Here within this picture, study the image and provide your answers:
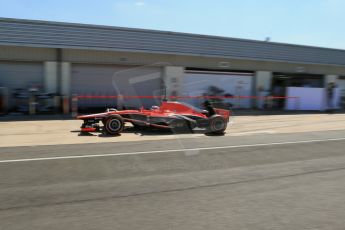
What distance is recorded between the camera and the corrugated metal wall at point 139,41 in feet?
57.5

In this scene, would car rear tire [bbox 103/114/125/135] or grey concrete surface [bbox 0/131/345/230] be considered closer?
grey concrete surface [bbox 0/131/345/230]

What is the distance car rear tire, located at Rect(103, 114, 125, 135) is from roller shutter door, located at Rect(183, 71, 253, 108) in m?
10.5

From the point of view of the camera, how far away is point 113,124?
11.9 metres

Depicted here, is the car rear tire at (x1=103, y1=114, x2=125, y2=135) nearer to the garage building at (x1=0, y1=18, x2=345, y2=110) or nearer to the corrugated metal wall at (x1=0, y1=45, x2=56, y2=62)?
the garage building at (x1=0, y1=18, x2=345, y2=110)

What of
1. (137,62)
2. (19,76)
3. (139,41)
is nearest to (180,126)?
(139,41)

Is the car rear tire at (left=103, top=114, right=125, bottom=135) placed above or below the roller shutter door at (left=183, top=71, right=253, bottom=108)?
below

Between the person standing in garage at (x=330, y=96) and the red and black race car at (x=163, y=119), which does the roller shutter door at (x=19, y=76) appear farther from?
the person standing in garage at (x=330, y=96)

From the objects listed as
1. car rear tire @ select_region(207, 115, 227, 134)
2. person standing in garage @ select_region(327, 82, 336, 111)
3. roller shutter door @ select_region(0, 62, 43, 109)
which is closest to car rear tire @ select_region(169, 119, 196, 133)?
car rear tire @ select_region(207, 115, 227, 134)

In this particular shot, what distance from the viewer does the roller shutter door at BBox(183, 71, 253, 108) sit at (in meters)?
22.7

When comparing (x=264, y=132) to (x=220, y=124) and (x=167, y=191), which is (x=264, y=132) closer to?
(x=220, y=124)

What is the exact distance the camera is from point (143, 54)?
20719 mm

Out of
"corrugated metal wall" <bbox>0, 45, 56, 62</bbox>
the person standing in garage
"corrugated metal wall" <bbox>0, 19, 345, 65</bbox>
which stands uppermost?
"corrugated metal wall" <bbox>0, 19, 345, 65</bbox>

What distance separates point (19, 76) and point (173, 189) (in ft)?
49.4

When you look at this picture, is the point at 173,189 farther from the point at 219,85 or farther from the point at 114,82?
the point at 219,85
